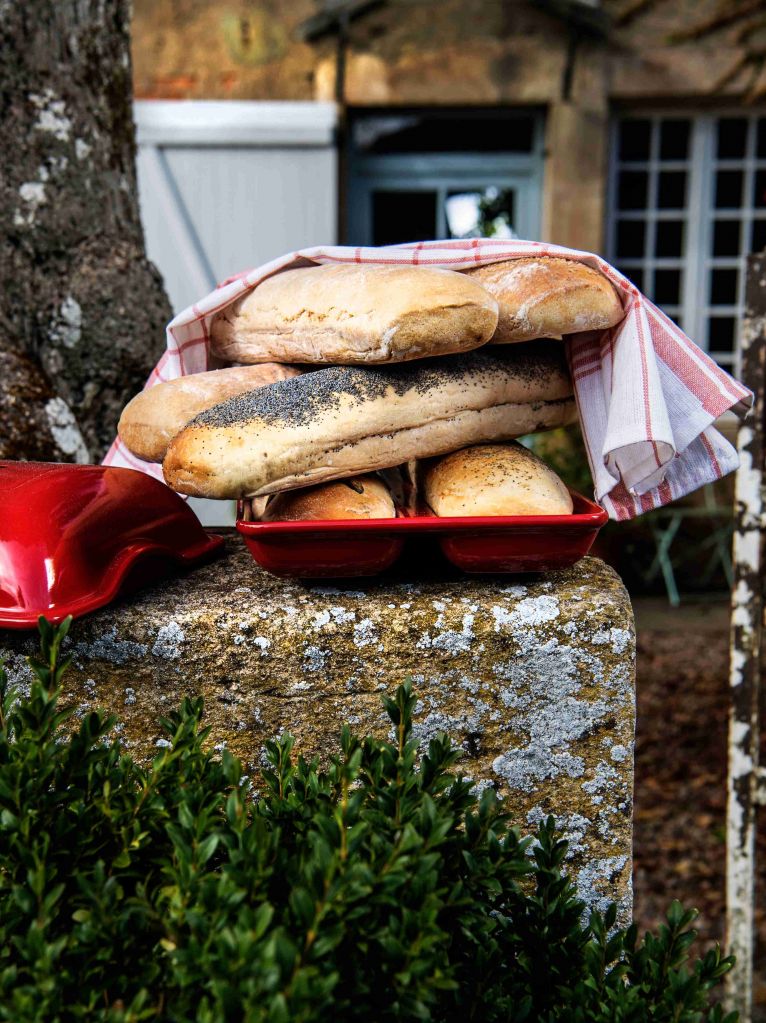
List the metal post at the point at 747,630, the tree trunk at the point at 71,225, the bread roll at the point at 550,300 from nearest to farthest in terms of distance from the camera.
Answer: the bread roll at the point at 550,300 → the tree trunk at the point at 71,225 → the metal post at the point at 747,630

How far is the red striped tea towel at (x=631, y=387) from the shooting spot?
1345 millimetres

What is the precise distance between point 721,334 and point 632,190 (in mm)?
1168

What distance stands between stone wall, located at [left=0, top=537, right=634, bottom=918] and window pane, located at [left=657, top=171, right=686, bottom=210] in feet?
18.0

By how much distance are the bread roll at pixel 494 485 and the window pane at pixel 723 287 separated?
544cm

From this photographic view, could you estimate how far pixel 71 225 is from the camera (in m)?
2.10

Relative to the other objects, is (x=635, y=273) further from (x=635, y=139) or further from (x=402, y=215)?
(x=402, y=215)

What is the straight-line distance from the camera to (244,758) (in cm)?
128

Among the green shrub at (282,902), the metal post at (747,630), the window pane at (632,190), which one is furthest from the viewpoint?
the window pane at (632,190)

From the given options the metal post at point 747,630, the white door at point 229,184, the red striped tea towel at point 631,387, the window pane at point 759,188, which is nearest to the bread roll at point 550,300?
the red striped tea towel at point 631,387

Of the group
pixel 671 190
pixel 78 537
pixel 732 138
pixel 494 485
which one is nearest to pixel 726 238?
pixel 671 190

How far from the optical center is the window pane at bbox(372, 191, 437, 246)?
6059mm

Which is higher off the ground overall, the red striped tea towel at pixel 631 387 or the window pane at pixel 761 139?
the window pane at pixel 761 139

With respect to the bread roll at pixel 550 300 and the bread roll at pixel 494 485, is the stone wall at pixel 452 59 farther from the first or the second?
the bread roll at pixel 494 485

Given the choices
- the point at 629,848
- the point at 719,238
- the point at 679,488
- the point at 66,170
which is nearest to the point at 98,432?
the point at 66,170
